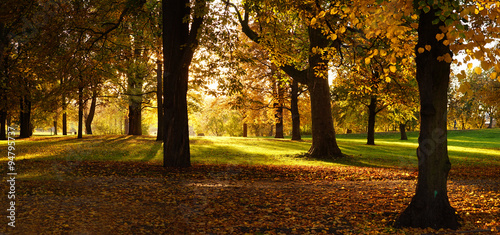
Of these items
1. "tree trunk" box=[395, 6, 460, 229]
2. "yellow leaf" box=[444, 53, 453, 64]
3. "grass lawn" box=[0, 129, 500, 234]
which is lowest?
"grass lawn" box=[0, 129, 500, 234]

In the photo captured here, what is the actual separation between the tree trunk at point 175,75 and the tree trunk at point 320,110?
7659mm

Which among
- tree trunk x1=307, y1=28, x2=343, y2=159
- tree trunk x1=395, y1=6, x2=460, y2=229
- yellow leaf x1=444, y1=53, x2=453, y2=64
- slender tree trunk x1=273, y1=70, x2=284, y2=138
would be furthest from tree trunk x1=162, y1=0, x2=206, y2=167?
slender tree trunk x1=273, y1=70, x2=284, y2=138

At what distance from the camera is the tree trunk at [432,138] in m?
5.70

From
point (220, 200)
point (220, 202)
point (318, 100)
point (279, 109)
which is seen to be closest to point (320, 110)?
point (318, 100)

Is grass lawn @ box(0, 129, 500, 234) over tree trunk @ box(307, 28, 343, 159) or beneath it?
beneath

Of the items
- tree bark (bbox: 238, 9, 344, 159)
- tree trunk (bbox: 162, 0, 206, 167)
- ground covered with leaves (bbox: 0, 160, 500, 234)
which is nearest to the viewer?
ground covered with leaves (bbox: 0, 160, 500, 234)

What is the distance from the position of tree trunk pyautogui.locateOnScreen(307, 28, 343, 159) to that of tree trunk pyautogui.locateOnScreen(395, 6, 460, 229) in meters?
11.7

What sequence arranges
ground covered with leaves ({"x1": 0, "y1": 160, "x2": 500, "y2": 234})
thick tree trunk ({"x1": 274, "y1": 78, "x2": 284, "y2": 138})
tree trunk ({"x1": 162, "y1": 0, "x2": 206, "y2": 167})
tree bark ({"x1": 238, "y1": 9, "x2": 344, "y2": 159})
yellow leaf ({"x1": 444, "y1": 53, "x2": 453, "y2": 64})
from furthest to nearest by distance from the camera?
thick tree trunk ({"x1": 274, "y1": 78, "x2": 284, "y2": 138}) → tree bark ({"x1": 238, "y1": 9, "x2": 344, "y2": 159}) → tree trunk ({"x1": 162, "y1": 0, "x2": 206, "y2": 167}) → ground covered with leaves ({"x1": 0, "y1": 160, "x2": 500, "y2": 234}) → yellow leaf ({"x1": 444, "y1": 53, "x2": 453, "y2": 64})

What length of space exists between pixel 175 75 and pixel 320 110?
859 centimetres

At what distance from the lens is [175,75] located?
11.8m

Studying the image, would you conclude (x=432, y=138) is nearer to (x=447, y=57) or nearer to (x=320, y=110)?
(x=447, y=57)

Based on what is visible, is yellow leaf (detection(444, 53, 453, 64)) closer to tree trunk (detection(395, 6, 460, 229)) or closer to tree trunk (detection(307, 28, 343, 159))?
tree trunk (detection(395, 6, 460, 229))

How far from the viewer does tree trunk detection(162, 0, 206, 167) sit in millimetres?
11758

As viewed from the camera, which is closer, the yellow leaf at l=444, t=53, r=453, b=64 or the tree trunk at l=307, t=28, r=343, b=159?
the yellow leaf at l=444, t=53, r=453, b=64
